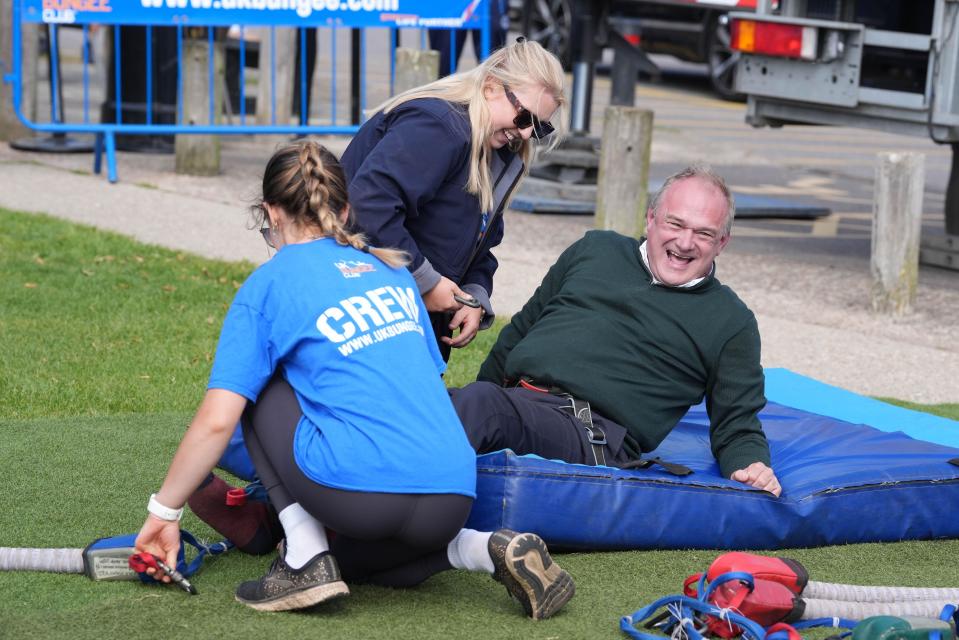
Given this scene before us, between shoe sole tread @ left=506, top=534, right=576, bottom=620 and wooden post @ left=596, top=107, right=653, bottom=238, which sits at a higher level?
wooden post @ left=596, top=107, right=653, bottom=238

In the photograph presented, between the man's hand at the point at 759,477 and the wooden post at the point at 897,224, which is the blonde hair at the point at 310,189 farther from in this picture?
the wooden post at the point at 897,224

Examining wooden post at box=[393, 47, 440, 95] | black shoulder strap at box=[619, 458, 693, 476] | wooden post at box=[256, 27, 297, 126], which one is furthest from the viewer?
wooden post at box=[256, 27, 297, 126]

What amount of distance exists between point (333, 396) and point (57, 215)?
584 centimetres

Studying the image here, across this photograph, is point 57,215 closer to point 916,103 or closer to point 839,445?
point 916,103

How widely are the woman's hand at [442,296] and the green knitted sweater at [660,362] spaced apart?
0.24 metres

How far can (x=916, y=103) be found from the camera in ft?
24.8

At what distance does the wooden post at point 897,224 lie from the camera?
707cm

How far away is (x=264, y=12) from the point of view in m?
9.44

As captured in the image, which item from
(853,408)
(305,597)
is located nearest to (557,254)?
(853,408)

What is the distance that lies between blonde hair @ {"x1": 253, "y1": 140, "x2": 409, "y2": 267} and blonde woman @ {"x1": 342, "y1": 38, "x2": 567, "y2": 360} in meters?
0.64

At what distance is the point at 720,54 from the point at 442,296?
1514 cm

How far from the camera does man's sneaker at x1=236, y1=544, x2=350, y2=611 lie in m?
3.18

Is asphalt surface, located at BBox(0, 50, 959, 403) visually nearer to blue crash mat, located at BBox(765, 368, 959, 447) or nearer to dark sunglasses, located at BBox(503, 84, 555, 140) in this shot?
blue crash mat, located at BBox(765, 368, 959, 447)

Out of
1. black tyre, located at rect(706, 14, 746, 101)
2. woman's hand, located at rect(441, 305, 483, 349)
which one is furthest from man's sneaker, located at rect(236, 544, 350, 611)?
black tyre, located at rect(706, 14, 746, 101)
